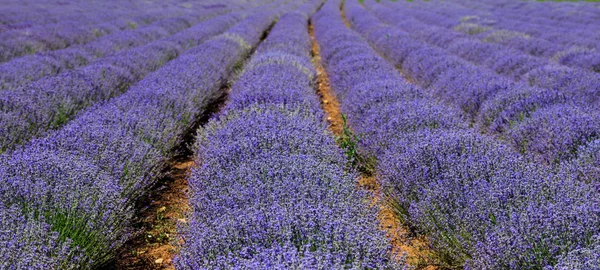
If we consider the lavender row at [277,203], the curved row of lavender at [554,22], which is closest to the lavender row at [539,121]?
the lavender row at [277,203]

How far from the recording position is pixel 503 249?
88.7 inches

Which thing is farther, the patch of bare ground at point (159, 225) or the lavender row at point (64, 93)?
the lavender row at point (64, 93)

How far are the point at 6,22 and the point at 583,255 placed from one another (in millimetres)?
15055

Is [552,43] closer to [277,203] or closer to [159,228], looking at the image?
[159,228]

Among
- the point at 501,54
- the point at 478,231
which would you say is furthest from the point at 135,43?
the point at 478,231

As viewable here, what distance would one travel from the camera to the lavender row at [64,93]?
13.9ft

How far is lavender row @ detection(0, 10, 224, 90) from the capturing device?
616 centimetres

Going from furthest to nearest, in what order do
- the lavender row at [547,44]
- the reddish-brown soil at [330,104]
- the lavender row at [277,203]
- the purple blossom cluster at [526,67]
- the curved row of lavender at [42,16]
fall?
1. the curved row of lavender at [42,16]
2. the lavender row at [547,44]
3. the reddish-brown soil at [330,104]
4. the purple blossom cluster at [526,67]
5. the lavender row at [277,203]

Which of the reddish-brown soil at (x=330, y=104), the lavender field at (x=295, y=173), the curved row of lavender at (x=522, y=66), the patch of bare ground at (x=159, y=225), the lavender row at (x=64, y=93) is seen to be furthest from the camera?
the reddish-brown soil at (x=330, y=104)

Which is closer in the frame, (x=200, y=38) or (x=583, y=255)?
(x=583, y=255)

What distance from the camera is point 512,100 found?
488cm

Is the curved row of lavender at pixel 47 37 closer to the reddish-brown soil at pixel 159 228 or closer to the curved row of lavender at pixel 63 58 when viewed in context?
the curved row of lavender at pixel 63 58

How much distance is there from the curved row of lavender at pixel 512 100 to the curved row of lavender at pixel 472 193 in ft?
1.89

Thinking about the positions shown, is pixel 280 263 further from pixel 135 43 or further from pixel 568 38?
pixel 568 38
